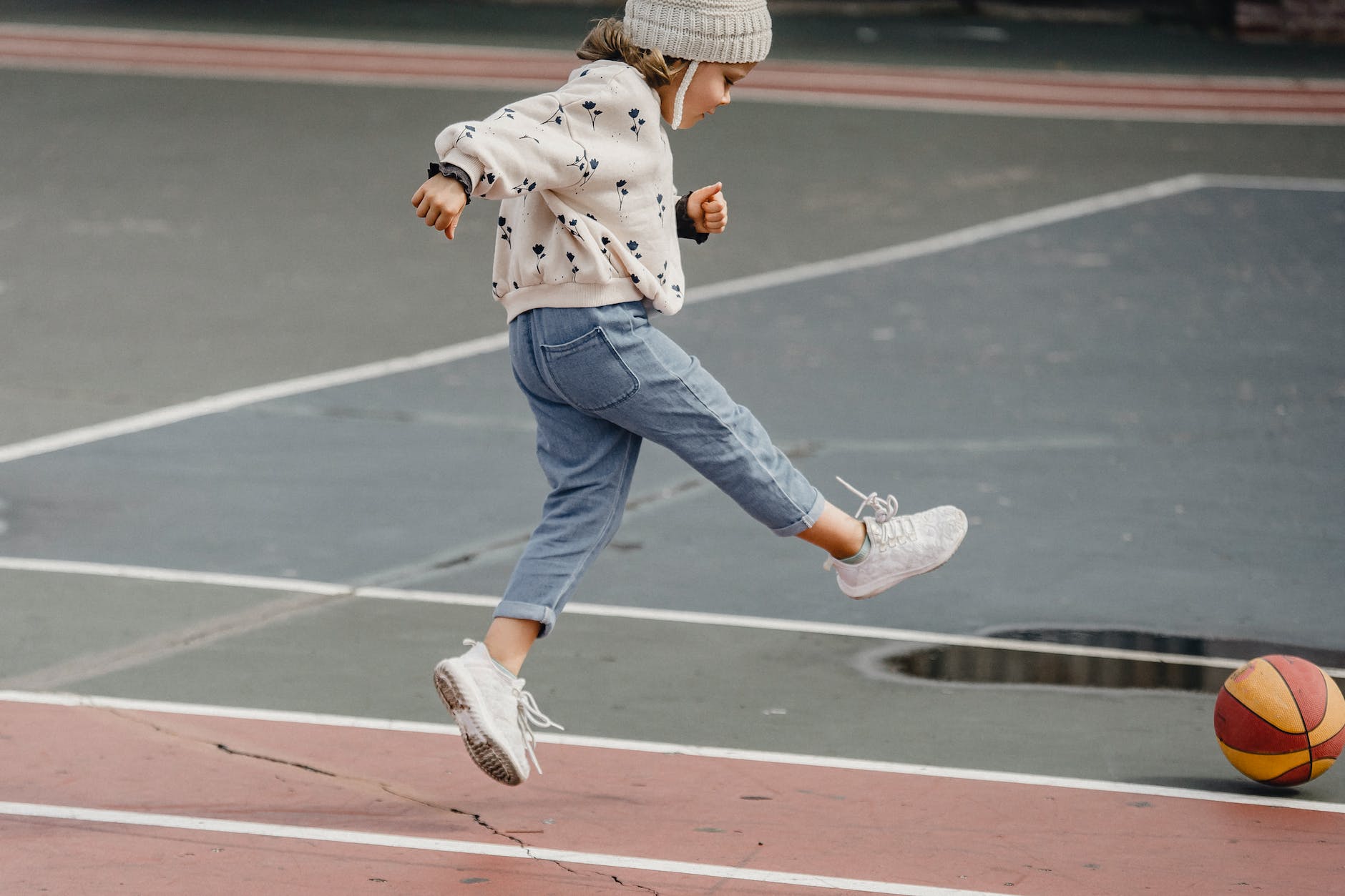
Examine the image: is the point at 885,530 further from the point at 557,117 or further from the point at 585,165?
the point at 557,117

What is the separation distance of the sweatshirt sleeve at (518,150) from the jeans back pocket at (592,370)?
43 cm

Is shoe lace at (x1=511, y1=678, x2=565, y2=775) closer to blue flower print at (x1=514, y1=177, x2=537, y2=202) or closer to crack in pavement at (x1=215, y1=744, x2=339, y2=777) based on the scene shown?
crack in pavement at (x1=215, y1=744, x2=339, y2=777)

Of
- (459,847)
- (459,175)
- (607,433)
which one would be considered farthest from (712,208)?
(459,847)

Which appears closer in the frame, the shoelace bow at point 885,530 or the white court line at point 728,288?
the shoelace bow at point 885,530

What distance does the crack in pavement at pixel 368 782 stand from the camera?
4672 mm

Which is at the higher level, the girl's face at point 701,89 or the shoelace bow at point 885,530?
the girl's face at point 701,89

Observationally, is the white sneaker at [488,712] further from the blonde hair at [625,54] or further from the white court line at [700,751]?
the blonde hair at [625,54]

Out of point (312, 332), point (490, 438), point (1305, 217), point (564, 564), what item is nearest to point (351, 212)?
point (312, 332)

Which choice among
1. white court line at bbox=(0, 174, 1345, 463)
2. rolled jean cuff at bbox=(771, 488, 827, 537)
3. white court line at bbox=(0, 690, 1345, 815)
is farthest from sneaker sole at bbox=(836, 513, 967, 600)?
white court line at bbox=(0, 174, 1345, 463)

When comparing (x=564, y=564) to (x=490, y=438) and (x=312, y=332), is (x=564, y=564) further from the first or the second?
(x=312, y=332)

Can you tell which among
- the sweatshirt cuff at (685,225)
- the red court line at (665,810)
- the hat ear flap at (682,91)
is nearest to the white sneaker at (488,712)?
the red court line at (665,810)

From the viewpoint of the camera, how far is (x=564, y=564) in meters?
4.92

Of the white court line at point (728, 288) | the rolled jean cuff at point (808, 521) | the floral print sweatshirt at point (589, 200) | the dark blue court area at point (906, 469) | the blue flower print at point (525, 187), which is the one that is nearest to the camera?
the blue flower print at point (525, 187)

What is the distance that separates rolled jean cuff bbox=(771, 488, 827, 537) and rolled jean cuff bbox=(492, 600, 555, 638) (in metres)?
0.65
